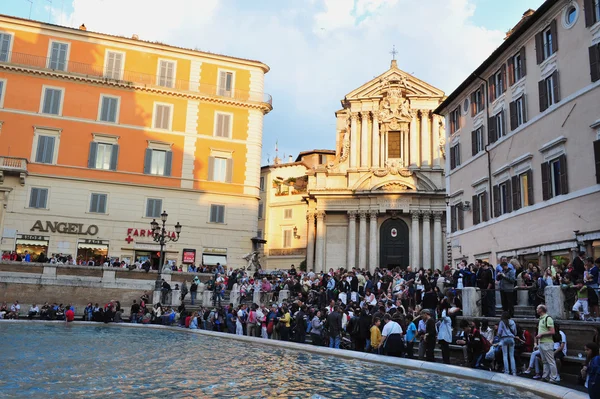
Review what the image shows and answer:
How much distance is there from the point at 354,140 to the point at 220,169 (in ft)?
44.2

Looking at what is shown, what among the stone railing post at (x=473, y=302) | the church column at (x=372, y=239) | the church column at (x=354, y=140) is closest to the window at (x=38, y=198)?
the church column at (x=354, y=140)

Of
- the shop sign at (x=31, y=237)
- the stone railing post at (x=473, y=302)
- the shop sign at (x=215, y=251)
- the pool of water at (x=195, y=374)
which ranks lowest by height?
the pool of water at (x=195, y=374)

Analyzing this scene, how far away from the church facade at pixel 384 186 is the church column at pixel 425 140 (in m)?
0.08

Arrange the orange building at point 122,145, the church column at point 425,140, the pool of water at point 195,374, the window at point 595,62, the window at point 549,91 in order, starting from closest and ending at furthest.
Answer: the pool of water at point 195,374 → the window at point 595,62 → the window at point 549,91 → the orange building at point 122,145 → the church column at point 425,140

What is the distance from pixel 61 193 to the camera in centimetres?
3388

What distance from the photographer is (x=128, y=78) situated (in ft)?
120

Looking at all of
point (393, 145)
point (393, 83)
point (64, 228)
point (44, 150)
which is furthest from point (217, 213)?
point (393, 83)

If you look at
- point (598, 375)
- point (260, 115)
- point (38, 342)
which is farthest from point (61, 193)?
point (598, 375)

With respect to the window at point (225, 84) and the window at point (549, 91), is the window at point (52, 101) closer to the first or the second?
the window at point (225, 84)

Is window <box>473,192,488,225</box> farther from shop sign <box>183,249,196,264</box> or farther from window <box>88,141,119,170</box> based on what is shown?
window <box>88,141,119,170</box>

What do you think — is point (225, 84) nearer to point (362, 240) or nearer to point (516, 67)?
point (362, 240)

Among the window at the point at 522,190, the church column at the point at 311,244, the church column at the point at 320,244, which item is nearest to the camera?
the window at the point at 522,190

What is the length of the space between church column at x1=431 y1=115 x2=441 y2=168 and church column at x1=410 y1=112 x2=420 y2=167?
1.41 metres

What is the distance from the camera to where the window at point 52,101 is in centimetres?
3472
